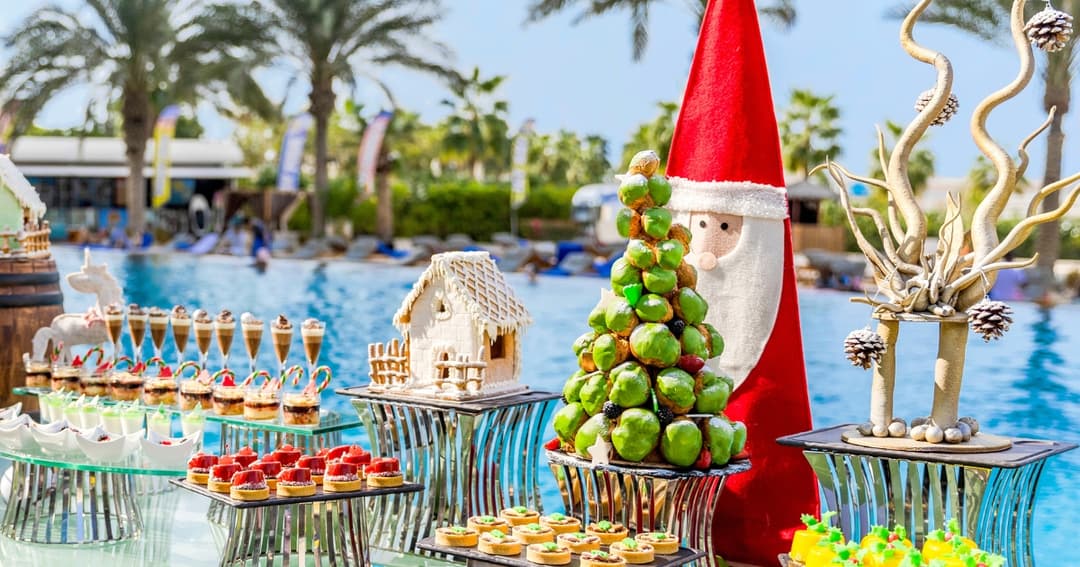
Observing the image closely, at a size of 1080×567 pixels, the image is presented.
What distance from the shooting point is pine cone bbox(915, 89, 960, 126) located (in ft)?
16.3

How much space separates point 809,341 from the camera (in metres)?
17.6

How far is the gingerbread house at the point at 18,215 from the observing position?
8141 millimetres

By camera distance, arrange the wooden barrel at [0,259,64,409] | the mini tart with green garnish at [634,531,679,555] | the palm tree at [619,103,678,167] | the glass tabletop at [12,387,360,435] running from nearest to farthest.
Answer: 1. the mini tart with green garnish at [634,531,679,555]
2. the glass tabletop at [12,387,360,435]
3. the wooden barrel at [0,259,64,409]
4. the palm tree at [619,103,678,167]

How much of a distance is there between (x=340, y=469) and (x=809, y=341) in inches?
527

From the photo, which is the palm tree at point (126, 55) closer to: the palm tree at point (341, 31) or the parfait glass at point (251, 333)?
the palm tree at point (341, 31)

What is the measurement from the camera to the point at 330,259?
29.5 metres

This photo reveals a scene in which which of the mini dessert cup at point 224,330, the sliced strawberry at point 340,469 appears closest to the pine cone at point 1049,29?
the sliced strawberry at point 340,469

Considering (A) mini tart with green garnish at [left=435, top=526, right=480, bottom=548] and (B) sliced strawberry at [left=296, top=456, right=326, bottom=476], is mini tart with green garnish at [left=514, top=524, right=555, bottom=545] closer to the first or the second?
(A) mini tart with green garnish at [left=435, top=526, right=480, bottom=548]

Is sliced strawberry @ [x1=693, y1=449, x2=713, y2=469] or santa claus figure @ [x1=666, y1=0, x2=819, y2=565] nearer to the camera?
sliced strawberry @ [x1=693, y1=449, x2=713, y2=469]

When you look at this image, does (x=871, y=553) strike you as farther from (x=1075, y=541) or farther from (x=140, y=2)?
(x=140, y=2)

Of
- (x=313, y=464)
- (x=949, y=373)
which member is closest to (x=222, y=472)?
(x=313, y=464)

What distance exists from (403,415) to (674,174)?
1656 millimetres

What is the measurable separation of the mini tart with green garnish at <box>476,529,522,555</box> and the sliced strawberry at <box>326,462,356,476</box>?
856 millimetres

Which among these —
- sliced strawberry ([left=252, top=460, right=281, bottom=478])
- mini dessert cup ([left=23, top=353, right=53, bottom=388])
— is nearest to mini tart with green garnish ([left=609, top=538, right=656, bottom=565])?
sliced strawberry ([left=252, top=460, right=281, bottom=478])
